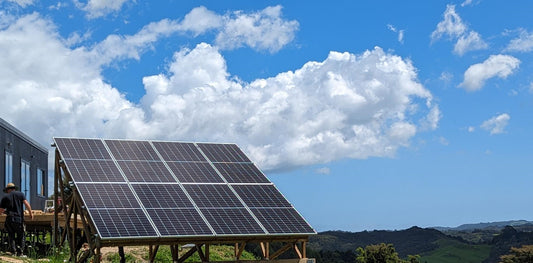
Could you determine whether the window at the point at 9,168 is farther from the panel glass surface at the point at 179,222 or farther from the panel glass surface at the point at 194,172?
the panel glass surface at the point at 179,222

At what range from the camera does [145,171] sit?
1930 centimetres

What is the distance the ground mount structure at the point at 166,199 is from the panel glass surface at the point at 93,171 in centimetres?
3

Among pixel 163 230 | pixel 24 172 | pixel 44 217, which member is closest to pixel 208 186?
pixel 163 230

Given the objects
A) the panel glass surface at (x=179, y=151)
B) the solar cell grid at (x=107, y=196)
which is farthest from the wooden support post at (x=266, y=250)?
the solar cell grid at (x=107, y=196)

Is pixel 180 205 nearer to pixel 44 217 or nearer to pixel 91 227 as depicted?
pixel 91 227

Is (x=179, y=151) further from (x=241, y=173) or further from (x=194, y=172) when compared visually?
(x=241, y=173)

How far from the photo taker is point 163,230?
54.2 ft

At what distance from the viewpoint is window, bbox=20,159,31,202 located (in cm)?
3251

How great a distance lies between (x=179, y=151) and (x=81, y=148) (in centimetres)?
306

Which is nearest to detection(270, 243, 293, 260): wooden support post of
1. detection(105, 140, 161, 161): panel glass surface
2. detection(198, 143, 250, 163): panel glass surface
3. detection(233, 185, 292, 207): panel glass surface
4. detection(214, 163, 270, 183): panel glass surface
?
detection(233, 185, 292, 207): panel glass surface

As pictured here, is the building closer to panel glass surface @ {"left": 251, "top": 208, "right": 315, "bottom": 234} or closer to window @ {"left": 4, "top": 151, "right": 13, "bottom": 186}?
window @ {"left": 4, "top": 151, "right": 13, "bottom": 186}

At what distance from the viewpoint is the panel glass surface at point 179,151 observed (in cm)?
2074

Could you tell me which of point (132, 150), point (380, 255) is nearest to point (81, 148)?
point (132, 150)

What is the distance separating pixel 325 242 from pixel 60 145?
93612 mm
